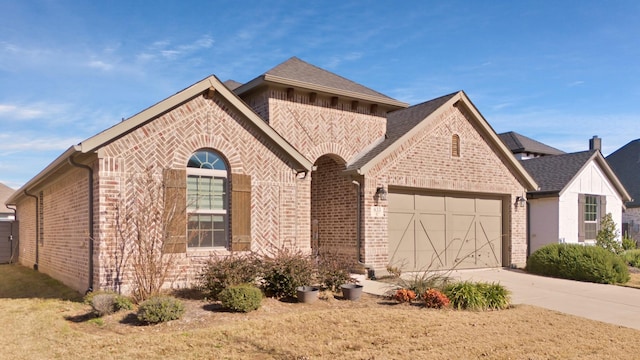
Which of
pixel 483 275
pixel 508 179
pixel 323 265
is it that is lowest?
pixel 483 275

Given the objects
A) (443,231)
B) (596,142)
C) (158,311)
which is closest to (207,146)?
(158,311)

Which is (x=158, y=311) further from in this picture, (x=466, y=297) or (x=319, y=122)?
(x=319, y=122)

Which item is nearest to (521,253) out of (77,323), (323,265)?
(323,265)

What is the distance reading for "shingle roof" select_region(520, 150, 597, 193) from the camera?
2050 cm

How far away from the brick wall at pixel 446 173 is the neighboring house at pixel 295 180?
0.04m

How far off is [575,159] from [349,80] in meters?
11.2

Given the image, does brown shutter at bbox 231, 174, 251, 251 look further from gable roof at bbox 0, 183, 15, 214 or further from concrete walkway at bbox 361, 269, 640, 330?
gable roof at bbox 0, 183, 15, 214

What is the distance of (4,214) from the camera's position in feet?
117

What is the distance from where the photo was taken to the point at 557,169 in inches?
859

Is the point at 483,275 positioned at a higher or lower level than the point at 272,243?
lower

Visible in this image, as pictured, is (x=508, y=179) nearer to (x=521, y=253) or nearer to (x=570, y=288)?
(x=521, y=253)

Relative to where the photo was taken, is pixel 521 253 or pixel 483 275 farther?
pixel 521 253

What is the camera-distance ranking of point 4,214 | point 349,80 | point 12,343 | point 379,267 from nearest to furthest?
point 12,343
point 379,267
point 349,80
point 4,214

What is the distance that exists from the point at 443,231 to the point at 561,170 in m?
8.34
